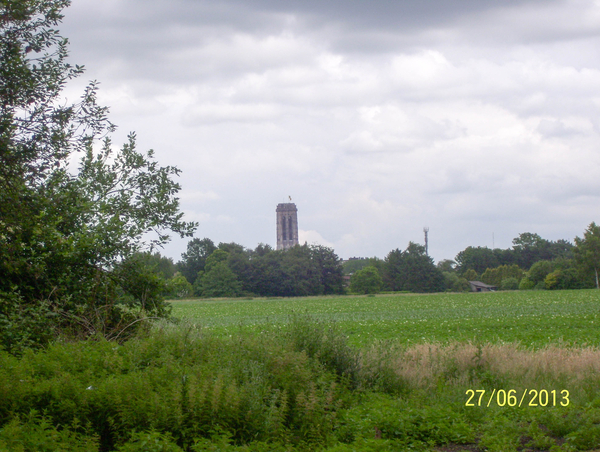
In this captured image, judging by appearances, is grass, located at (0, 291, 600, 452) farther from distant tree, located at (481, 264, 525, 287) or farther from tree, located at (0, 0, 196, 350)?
distant tree, located at (481, 264, 525, 287)

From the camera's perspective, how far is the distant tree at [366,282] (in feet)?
363

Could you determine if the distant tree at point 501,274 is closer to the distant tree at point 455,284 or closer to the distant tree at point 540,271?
the distant tree at point 455,284

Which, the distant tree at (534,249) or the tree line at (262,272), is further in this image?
the distant tree at (534,249)

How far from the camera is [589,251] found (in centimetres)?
8988

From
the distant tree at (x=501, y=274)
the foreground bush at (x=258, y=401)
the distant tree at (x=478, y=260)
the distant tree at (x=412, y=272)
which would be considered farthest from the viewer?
the distant tree at (x=478, y=260)

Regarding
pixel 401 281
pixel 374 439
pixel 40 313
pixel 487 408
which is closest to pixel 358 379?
pixel 487 408

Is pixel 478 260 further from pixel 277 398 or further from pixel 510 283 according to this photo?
pixel 277 398

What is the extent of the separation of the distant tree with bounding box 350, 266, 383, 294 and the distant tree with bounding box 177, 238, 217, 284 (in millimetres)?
31807

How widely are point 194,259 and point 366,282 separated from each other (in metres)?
36.2

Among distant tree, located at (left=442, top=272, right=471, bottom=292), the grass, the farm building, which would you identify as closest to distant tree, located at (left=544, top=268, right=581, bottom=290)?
distant tree, located at (left=442, top=272, right=471, bottom=292)

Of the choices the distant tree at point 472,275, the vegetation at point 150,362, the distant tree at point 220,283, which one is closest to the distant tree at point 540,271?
the distant tree at point 472,275

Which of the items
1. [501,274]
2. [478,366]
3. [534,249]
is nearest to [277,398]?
[478,366]

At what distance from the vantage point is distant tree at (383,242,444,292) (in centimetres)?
11331

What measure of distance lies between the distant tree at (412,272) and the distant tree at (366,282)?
280 inches
